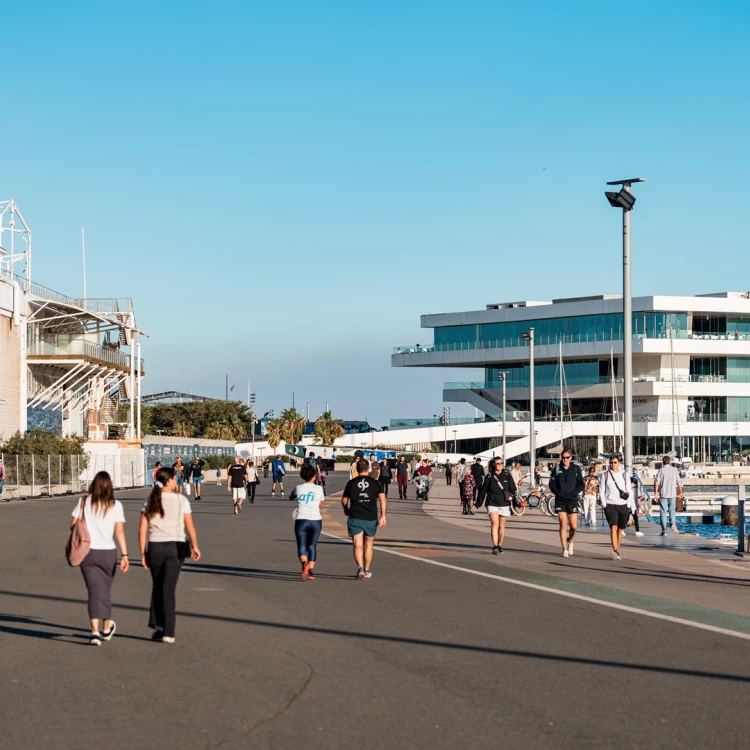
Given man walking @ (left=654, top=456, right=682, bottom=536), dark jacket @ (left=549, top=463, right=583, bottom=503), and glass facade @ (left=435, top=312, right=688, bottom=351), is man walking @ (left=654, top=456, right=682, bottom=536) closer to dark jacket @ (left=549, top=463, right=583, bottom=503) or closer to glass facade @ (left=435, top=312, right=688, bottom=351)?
dark jacket @ (left=549, top=463, right=583, bottom=503)

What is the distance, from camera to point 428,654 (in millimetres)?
9836

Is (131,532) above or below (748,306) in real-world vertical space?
below

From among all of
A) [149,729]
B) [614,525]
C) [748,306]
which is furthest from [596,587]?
[748,306]

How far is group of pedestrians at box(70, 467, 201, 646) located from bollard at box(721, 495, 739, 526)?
92.9ft

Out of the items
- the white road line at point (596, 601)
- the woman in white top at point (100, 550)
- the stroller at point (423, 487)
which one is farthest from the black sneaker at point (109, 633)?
the stroller at point (423, 487)

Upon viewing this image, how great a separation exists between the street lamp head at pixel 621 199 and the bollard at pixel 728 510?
46.8ft

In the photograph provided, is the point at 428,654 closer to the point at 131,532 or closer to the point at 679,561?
the point at 679,561

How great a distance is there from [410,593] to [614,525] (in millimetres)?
6617

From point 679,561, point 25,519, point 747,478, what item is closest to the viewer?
point 679,561

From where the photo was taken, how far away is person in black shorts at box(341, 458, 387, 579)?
1594cm

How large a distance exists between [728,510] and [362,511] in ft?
79.7

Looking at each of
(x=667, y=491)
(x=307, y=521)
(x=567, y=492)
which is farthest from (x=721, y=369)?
(x=307, y=521)

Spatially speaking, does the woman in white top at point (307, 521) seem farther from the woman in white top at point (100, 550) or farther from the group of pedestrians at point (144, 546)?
the woman in white top at point (100, 550)

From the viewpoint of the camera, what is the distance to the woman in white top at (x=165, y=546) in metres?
10.4
